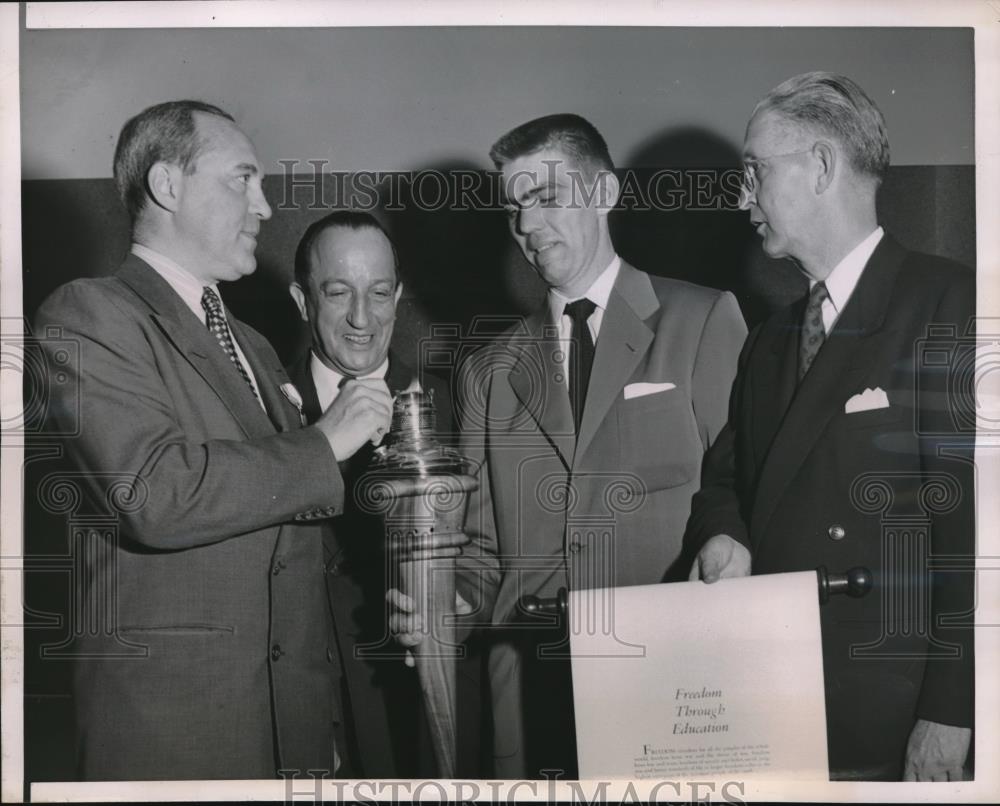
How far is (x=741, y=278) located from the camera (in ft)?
7.60

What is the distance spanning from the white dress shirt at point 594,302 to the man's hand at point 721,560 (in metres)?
0.51

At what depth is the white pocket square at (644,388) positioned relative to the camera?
2281 millimetres

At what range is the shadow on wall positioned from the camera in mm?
2314

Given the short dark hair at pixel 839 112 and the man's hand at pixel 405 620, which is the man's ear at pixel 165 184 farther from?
the short dark hair at pixel 839 112

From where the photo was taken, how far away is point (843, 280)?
2285 mm

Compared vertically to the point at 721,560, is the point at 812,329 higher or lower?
higher

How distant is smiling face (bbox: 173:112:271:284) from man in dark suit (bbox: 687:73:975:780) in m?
1.14

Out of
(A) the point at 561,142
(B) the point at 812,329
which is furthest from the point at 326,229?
(B) the point at 812,329

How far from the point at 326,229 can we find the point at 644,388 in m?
0.81

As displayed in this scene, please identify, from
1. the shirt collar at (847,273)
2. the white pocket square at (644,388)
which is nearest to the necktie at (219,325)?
the white pocket square at (644,388)

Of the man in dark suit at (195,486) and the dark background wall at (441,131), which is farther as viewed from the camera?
the dark background wall at (441,131)

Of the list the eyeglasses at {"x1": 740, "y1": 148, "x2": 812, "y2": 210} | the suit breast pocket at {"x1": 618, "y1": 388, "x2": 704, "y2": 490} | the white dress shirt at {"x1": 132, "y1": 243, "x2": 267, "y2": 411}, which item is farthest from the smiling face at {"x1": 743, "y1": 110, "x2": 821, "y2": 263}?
the white dress shirt at {"x1": 132, "y1": 243, "x2": 267, "y2": 411}

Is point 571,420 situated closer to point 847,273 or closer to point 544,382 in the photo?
point 544,382

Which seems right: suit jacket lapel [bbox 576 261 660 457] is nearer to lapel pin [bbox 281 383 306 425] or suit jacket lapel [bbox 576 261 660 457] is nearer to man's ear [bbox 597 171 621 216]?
man's ear [bbox 597 171 621 216]
